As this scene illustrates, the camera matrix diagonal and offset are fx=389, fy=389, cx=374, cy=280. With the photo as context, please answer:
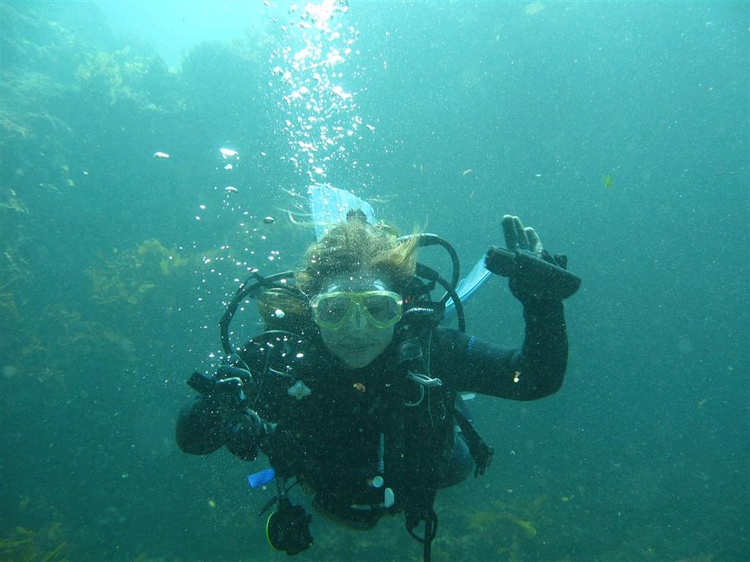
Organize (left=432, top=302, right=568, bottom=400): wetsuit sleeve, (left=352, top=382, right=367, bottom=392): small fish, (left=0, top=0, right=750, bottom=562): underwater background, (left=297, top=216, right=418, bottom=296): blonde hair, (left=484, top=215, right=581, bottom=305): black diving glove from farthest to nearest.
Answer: (left=0, top=0, right=750, bottom=562): underwater background → (left=297, top=216, right=418, bottom=296): blonde hair → (left=352, top=382, right=367, bottom=392): small fish → (left=432, top=302, right=568, bottom=400): wetsuit sleeve → (left=484, top=215, right=581, bottom=305): black diving glove

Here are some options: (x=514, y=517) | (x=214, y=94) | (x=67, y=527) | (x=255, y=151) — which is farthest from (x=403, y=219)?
(x=67, y=527)

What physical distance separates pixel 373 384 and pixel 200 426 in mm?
1190

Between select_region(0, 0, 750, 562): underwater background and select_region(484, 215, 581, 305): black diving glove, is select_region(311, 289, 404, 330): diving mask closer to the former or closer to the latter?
select_region(484, 215, 581, 305): black diving glove

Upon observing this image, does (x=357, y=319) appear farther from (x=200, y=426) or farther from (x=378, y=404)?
(x=200, y=426)

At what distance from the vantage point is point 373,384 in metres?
2.91

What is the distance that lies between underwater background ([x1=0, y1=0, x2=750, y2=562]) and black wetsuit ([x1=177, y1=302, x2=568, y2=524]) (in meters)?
6.54

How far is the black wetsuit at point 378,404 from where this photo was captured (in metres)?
2.55

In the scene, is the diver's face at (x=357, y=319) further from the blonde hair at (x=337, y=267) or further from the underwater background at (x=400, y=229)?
the underwater background at (x=400, y=229)

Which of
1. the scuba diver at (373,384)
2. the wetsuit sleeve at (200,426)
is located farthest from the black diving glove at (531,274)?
the wetsuit sleeve at (200,426)

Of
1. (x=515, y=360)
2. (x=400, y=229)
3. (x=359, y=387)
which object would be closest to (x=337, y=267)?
(x=359, y=387)

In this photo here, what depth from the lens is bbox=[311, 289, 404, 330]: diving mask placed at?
114 inches

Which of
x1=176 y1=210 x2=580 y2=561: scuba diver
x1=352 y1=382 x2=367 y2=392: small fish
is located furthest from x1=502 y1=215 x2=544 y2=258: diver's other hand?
x1=352 y1=382 x2=367 y2=392: small fish

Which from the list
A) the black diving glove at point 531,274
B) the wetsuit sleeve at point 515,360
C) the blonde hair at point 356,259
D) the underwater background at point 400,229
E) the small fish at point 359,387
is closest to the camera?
the black diving glove at point 531,274

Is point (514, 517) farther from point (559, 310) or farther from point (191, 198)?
point (191, 198)
